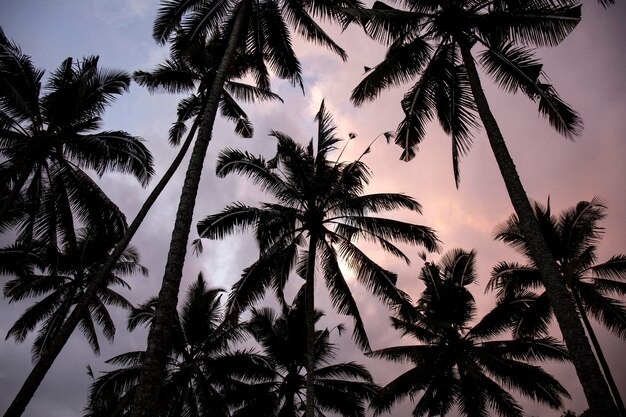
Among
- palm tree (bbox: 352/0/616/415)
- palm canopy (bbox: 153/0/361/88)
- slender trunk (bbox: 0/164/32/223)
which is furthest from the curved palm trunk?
slender trunk (bbox: 0/164/32/223)

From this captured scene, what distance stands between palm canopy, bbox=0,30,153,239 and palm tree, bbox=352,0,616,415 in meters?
7.92

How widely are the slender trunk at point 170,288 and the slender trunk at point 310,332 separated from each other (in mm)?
5954

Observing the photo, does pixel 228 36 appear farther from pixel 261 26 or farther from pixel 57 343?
pixel 57 343

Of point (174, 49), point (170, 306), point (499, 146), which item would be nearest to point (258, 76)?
point (174, 49)

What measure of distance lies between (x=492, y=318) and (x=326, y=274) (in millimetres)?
8076

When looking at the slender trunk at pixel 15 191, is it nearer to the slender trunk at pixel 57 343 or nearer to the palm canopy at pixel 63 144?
the palm canopy at pixel 63 144

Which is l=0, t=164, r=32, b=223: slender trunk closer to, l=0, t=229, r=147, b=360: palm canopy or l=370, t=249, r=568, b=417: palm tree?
l=0, t=229, r=147, b=360: palm canopy

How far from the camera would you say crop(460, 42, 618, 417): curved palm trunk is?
5194mm

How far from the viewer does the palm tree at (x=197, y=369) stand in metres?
17.2

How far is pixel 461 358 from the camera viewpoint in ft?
54.7

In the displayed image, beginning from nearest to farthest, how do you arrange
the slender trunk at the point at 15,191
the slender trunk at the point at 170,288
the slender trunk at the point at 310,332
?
the slender trunk at the point at 170,288 → the slender trunk at the point at 310,332 → the slender trunk at the point at 15,191

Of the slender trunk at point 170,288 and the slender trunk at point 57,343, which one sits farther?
the slender trunk at point 57,343

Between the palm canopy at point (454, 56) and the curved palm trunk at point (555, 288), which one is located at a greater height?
the palm canopy at point (454, 56)

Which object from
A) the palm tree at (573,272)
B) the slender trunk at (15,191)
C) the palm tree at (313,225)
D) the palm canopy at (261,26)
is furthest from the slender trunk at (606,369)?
the slender trunk at (15,191)
